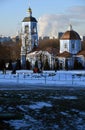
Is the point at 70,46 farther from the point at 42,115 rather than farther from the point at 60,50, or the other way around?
the point at 42,115

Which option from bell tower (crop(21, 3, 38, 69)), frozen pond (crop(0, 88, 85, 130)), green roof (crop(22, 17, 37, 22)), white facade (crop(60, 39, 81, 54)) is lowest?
frozen pond (crop(0, 88, 85, 130))

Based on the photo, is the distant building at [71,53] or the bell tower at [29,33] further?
the bell tower at [29,33]

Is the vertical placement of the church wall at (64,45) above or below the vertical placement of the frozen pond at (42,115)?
above

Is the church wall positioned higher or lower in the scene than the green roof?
lower

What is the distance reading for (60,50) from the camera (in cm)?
10025

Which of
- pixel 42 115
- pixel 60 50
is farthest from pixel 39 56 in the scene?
pixel 42 115

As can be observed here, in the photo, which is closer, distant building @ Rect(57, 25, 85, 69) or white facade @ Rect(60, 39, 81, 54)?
distant building @ Rect(57, 25, 85, 69)

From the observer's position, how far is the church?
312 feet

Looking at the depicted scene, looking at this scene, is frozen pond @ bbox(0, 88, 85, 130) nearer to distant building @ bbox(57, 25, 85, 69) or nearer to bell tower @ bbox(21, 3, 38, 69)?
distant building @ bbox(57, 25, 85, 69)

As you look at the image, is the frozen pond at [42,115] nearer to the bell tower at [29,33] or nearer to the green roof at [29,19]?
the bell tower at [29,33]

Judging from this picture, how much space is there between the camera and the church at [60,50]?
95.1 metres

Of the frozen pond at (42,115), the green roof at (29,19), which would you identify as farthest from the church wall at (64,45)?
the frozen pond at (42,115)

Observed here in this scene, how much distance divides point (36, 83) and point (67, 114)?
24273 millimetres

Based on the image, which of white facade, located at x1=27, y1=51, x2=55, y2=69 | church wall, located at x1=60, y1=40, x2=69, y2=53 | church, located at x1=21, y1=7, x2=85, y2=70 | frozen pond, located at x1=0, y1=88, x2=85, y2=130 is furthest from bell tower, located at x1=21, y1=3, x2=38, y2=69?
frozen pond, located at x1=0, y1=88, x2=85, y2=130
